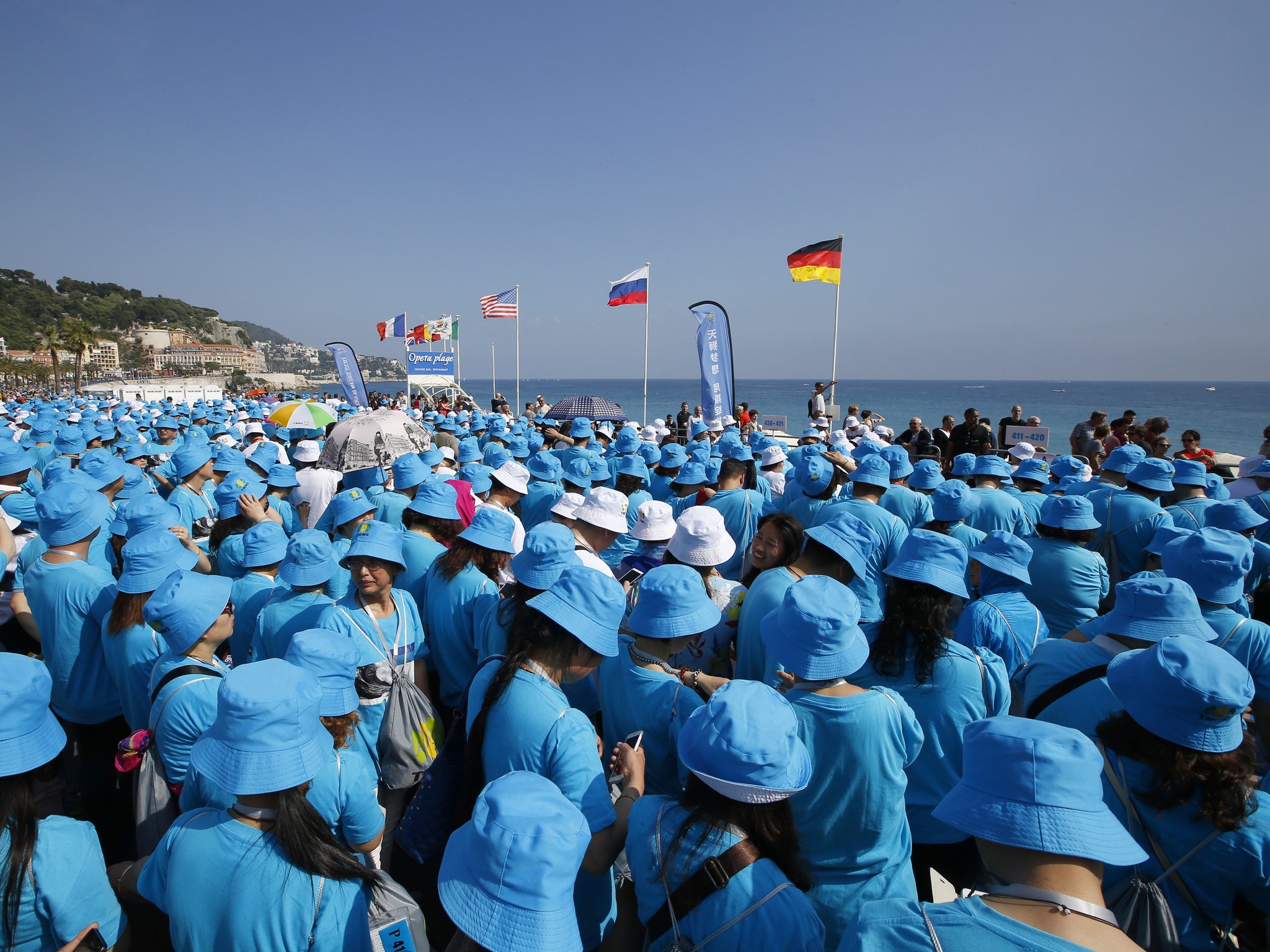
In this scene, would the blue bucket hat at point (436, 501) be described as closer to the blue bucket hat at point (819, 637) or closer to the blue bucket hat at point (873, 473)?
the blue bucket hat at point (819, 637)

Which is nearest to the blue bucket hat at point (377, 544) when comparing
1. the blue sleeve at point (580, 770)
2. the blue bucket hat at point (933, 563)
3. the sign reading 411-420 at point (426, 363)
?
the blue sleeve at point (580, 770)

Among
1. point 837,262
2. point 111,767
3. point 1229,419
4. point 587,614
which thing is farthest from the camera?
point 1229,419

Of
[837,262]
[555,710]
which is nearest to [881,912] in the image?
[555,710]

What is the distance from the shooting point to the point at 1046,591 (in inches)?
171

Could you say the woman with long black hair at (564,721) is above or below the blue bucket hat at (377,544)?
below

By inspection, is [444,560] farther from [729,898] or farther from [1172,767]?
[1172,767]

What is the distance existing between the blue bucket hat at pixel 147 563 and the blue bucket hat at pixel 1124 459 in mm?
8395

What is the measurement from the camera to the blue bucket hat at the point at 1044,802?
144cm

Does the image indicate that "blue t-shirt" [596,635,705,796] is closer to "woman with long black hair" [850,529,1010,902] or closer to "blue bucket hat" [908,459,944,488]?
"woman with long black hair" [850,529,1010,902]

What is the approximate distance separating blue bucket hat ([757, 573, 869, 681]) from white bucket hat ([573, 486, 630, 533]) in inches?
85.0

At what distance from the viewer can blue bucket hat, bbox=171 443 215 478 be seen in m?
6.47

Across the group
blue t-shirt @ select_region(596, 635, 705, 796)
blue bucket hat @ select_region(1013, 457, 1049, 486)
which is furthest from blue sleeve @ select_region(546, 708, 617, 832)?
blue bucket hat @ select_region(1013, 457, 1049, 486)

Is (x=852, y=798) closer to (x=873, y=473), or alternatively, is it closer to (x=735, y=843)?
(x=735, y=843)

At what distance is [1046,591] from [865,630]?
2326 millimetres
